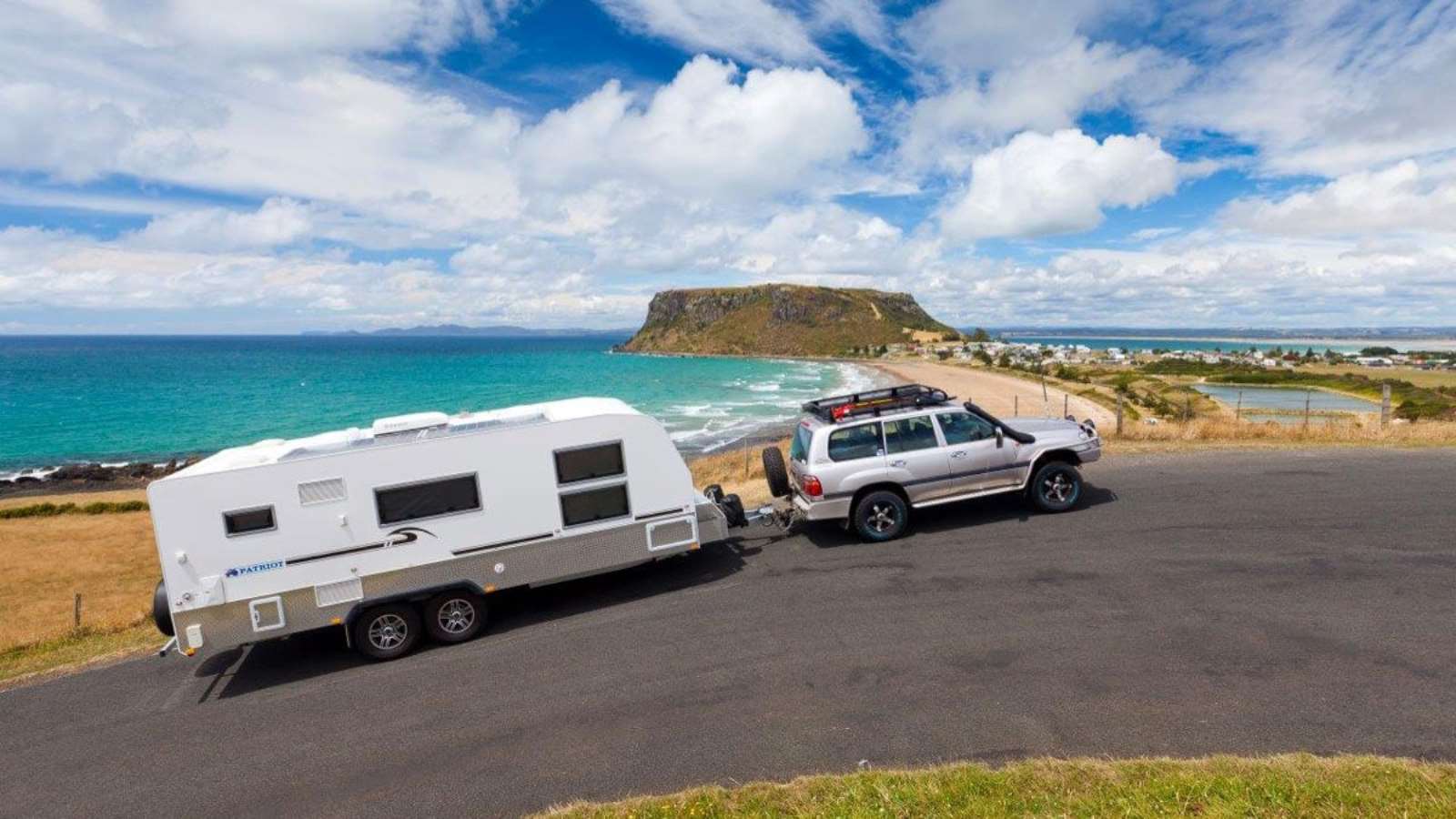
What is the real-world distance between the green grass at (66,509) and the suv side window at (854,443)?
37523 mm

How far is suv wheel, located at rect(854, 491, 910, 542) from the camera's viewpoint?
10.7 meters

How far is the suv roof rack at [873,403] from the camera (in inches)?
436

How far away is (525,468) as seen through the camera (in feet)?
29.3

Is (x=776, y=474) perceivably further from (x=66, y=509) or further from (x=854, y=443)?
(x=66, y=509)

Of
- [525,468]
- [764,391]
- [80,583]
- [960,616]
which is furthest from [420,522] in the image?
[764,391]

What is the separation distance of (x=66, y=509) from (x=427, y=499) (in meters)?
37.6

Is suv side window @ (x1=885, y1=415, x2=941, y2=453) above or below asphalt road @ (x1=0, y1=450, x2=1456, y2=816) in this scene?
above

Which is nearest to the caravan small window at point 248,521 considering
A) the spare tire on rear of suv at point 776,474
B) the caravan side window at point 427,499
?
the caravan side window at point 427,499

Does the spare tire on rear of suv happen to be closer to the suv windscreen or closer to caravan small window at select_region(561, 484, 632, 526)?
the suv windscreen

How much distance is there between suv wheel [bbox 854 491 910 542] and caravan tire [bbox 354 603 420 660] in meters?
6.40

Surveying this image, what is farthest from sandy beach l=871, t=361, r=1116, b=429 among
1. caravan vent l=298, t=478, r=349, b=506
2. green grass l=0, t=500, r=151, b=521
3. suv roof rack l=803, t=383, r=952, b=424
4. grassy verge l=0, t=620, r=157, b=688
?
green grass l=0, t=500, r=151, b=521

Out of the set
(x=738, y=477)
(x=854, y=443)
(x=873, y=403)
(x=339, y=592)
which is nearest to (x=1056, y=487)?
(x=873, y=403)

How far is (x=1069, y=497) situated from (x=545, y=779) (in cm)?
909

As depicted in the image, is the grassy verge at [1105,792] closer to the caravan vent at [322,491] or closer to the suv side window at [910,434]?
the caravan vent at [322,491]
